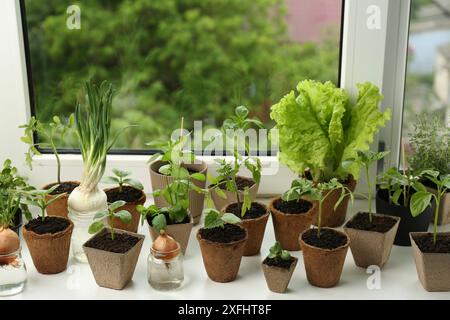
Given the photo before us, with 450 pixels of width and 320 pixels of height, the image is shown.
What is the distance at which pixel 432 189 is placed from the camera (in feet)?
5.00

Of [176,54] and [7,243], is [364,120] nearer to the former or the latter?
A: [176,54]

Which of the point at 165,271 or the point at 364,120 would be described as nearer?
the point at 165,271

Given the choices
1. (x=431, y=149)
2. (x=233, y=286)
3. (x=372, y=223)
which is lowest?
(x=233, y=286)

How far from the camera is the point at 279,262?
126 centimetres

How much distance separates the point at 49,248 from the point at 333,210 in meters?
0.66

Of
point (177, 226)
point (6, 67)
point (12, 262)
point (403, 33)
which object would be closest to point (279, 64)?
point (403, 33)

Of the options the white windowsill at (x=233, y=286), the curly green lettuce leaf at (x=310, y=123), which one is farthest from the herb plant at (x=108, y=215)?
the curly green lettuce leaf at (x=310, y=123)

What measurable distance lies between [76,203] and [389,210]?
0.70m

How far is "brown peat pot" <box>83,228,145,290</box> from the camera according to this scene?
1247 mm

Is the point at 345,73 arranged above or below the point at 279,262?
above

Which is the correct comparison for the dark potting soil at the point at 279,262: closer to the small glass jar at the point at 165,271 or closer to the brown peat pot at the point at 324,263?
the brown peat pot at the point at 324,263

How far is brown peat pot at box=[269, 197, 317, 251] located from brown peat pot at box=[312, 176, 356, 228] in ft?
0.29

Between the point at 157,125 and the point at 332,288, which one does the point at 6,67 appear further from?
the point at 332,288

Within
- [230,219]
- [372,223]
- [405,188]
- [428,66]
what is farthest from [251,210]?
[428,66]
